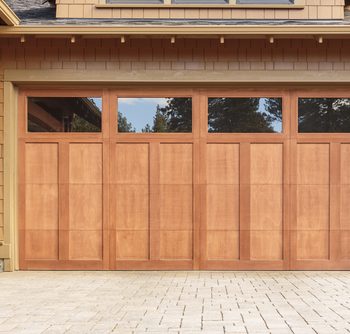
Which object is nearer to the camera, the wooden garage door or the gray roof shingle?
the gray roof shingle

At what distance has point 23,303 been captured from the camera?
22.8 ft

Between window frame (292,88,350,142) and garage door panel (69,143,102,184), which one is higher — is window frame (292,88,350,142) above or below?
above

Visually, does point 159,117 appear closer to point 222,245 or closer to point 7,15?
point 222,245

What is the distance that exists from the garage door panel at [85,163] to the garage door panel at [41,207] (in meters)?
0.44

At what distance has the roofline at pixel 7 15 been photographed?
832cm

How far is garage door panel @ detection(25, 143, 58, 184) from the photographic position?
977 centimetres

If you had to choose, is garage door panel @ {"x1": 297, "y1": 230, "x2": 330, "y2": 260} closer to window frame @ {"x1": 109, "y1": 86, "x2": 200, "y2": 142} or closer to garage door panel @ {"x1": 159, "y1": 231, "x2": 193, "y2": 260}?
garage door panel @ {"x1": 159, "y1": 231, "x2": 193, "y2": 260}

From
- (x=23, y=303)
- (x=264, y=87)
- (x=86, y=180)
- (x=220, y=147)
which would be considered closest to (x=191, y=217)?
(x=220, y=147)

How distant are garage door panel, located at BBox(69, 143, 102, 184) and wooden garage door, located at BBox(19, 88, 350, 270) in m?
0.02

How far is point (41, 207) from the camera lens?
32.1ft

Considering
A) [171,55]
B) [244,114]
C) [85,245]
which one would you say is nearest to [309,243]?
[244,114]

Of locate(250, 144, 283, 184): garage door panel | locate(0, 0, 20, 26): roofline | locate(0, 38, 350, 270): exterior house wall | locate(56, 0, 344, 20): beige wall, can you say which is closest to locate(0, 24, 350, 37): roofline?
locate(0, 0, 20, 26): roofline

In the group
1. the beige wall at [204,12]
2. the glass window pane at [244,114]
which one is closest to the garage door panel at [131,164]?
the glass window pane at [244,114]

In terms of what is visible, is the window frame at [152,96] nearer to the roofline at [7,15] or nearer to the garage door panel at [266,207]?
the garage door panel at [266,207]
